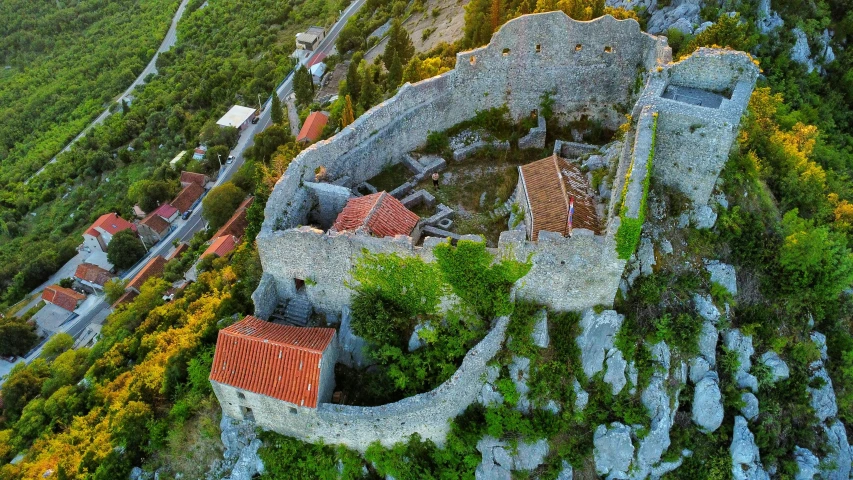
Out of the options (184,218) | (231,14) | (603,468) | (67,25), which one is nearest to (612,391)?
(603,468)

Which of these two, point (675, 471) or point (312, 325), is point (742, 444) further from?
point (312, 325)

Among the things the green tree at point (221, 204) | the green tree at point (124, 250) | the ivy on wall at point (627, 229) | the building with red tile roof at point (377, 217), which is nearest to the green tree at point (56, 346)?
the green tree at point (124, 250)

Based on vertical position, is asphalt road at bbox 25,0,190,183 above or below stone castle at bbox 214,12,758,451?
below

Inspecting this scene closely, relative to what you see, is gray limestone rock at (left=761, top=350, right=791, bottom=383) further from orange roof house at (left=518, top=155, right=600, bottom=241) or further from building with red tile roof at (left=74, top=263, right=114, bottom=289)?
building with red tile roof at (left=74, top=263, right=114, bottom=289)

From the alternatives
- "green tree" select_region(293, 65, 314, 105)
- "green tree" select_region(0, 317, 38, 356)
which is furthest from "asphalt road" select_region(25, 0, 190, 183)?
"green tree" select_region(293, 65, 314, 105)

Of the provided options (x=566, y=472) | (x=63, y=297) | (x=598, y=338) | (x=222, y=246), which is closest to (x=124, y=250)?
(x=63, y=297)

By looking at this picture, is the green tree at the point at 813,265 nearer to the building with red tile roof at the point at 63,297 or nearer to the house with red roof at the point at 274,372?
the house with red roof at the point at 274,372
